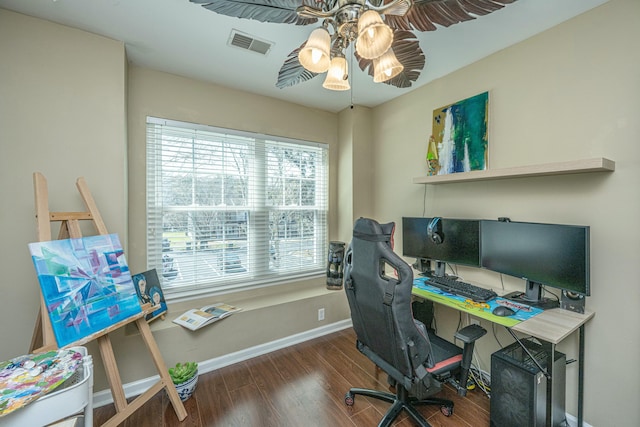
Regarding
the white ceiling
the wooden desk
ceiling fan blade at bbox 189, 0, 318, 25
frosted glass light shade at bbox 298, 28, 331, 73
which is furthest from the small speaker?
ceiling fan blade at bbox 189, 0, 318, 25

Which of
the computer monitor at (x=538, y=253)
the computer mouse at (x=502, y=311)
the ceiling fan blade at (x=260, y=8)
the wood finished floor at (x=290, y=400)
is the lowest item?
the wood finished floor at (x=290, y=400)

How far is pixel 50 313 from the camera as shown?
1.27 metres

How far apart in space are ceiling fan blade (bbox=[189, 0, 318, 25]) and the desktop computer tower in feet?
7.01

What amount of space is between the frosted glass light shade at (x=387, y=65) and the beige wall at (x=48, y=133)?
6.18 ft

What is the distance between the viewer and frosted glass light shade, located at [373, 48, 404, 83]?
48.6 inches

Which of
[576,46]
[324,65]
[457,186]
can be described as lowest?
[457,186]

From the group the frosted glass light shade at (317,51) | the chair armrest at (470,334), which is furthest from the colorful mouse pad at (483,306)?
the frosted glass light shade at (317,51)

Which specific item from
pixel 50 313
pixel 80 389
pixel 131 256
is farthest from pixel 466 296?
pixel 131 256

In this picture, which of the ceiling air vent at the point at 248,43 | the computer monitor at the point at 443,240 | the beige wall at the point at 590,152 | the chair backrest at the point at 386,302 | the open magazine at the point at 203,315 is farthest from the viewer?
the open magazine at the point at 203,315

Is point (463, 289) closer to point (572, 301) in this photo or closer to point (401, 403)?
point (572, 301)

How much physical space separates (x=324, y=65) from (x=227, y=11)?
47 cm

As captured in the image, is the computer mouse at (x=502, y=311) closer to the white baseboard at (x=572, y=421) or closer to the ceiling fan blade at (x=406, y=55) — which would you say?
the white baseboard at (x=572, y=421)

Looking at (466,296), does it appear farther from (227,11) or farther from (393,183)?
(227,11)

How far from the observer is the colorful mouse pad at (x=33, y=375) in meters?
0.93
